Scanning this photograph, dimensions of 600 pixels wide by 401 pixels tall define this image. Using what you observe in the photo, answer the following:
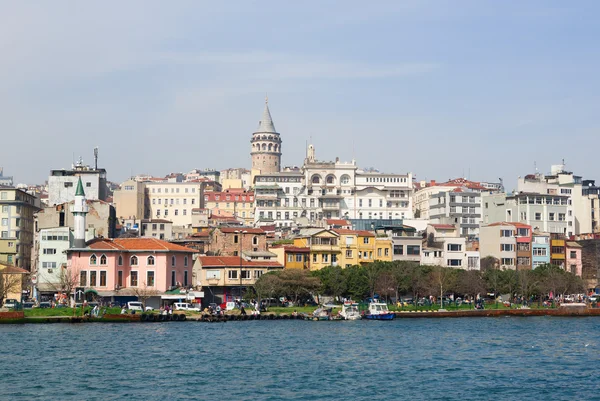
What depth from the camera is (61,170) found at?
122 m

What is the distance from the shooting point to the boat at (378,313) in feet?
255

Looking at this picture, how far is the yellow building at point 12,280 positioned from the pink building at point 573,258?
5777 cm

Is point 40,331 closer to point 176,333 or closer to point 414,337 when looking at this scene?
point 176,333

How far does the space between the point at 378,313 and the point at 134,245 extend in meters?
22.8

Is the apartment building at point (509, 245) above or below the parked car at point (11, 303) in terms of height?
above

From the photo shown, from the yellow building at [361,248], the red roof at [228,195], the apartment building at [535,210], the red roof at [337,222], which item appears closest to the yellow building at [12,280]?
the yellow building at [361,248]

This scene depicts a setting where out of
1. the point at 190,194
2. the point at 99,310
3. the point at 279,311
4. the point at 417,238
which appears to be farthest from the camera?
the point at 190,194

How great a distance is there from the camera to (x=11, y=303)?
79500mm

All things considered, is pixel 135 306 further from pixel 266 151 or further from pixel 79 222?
pixel 266 151

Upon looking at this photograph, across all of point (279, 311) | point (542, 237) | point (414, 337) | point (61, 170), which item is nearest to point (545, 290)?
point (542, 237)

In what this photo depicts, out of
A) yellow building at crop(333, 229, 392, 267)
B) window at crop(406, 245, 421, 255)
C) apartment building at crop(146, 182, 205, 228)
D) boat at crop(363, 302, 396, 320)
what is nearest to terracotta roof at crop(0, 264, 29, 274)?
boat at crop(363, 302, 396, 320)

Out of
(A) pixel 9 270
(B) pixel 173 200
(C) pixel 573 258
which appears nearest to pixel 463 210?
(C) pixel 573 258

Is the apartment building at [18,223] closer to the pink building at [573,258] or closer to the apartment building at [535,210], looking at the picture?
the apartment building at [535,210]

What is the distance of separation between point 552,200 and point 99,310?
6394 centimetres
